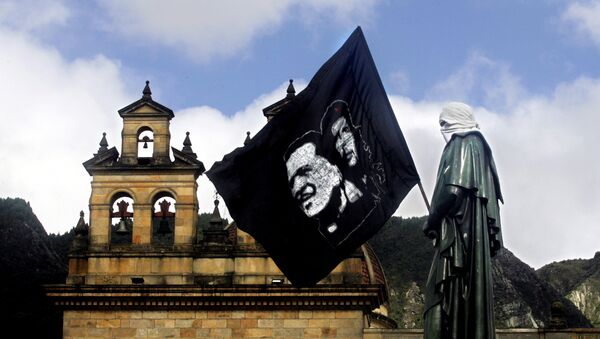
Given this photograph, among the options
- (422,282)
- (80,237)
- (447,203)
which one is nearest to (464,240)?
(447,203)

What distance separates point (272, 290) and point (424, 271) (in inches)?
2675

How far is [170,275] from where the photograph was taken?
105 ft

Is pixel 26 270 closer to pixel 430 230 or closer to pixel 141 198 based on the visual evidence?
pixel 141 198

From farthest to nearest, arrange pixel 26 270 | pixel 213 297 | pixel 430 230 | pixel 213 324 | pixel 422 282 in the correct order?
pixel 422 282, pixel 26 270, pixel 213 324, pixel 213 297, pixel 430 230

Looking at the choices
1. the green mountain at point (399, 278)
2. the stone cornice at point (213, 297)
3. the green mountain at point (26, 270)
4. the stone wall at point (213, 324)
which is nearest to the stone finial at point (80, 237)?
the stone cornice at point (213, 297)

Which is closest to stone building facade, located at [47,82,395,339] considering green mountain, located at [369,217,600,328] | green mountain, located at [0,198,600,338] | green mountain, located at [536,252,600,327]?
green mountain, located at [0,198,600,338]

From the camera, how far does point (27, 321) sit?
58.8m

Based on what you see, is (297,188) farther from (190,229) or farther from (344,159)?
(190,229)

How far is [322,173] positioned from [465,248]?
122 inches

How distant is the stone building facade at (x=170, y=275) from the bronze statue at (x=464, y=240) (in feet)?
68.0

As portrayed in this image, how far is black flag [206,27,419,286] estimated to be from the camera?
12.8 metres

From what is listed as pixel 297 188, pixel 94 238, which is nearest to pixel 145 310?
pixel 94 238

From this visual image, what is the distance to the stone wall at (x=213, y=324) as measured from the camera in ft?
103

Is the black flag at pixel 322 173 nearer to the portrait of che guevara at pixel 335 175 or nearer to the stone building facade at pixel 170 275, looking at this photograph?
the portrait of che guevara at pixel 335 175
